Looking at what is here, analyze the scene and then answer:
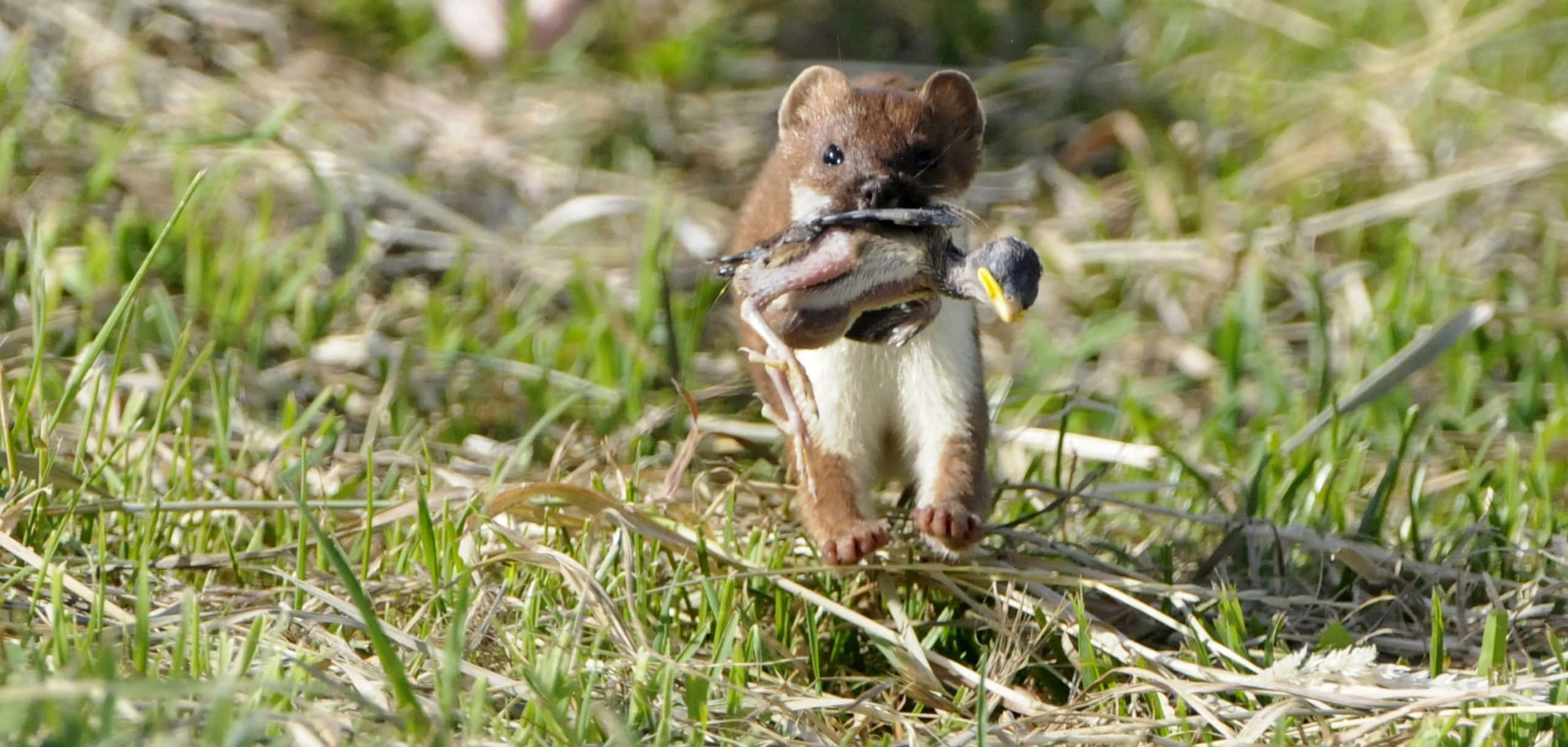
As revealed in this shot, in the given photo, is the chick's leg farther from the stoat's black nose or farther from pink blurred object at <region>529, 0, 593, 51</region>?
pink blurred object at <region>529, 0, 593, 51</region>

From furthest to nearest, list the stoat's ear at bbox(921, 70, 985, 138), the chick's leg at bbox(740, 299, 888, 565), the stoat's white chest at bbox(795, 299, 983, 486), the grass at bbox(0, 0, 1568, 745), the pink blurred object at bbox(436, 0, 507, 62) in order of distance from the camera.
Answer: the pink blurred object at bbox(436, 0, 507, 62)
the stoat's ear at bbox(921, 70, 985, 138)
the stoat's white chest at bbox(795, 299, 983, 486)
the chick's leg at bbox(740, 299, 888, 565)
the grass at bbox(0, 0, 1568, 745)

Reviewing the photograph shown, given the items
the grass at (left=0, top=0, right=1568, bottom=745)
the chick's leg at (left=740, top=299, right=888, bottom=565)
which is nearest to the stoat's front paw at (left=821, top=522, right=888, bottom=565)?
the chick's leg at (left=740, top=299, right=888, bottom=565)

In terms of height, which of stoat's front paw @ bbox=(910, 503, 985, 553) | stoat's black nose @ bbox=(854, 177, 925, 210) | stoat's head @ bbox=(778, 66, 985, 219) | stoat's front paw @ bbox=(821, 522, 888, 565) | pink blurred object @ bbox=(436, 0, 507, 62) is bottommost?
stoat's front paw @ bbox=(821, 522, 888, 565)

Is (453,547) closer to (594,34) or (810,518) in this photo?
(810,518)

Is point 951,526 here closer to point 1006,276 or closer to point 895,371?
point 895,371

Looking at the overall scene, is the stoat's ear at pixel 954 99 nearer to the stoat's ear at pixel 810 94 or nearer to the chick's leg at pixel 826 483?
the stoat's ear at pixel 810 94

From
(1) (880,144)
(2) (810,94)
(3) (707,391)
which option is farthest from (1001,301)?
(3) (707,391)

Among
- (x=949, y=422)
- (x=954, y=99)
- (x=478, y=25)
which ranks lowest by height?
(x=949, y=422)
